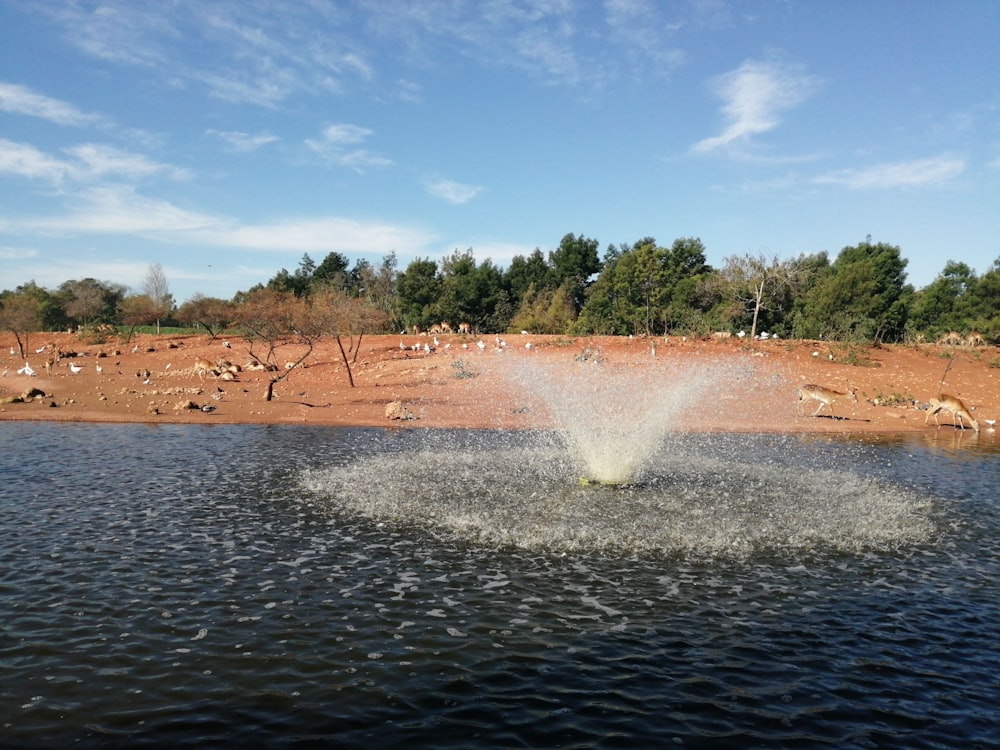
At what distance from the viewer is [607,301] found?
273 ft

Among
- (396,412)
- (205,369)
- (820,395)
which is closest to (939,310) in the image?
(820,395)

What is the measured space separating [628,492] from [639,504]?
4.83 feet

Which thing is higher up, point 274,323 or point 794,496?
point 274,323

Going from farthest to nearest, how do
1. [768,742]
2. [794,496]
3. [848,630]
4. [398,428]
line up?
1. [398,428]
2. [794,496]
3. [848,630]
4. [768,742]

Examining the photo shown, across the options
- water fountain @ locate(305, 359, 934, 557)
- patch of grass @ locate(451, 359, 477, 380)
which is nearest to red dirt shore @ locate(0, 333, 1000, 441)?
patch of grass @ locate(451, 359, 477, 380)

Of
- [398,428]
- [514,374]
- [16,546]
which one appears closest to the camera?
[16,546]

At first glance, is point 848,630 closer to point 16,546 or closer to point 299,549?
point 299,549

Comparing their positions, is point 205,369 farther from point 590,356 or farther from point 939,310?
point 939,310

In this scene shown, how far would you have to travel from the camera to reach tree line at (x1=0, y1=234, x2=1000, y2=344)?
68.2m

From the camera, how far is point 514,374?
50.4 metres

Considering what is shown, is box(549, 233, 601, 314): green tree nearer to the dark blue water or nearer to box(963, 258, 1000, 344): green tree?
box(963, 258, 1000, 344): green tree

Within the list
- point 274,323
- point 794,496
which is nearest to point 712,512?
point 794,496

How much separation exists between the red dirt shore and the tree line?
6.66 meters

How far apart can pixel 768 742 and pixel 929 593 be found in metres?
6.91
